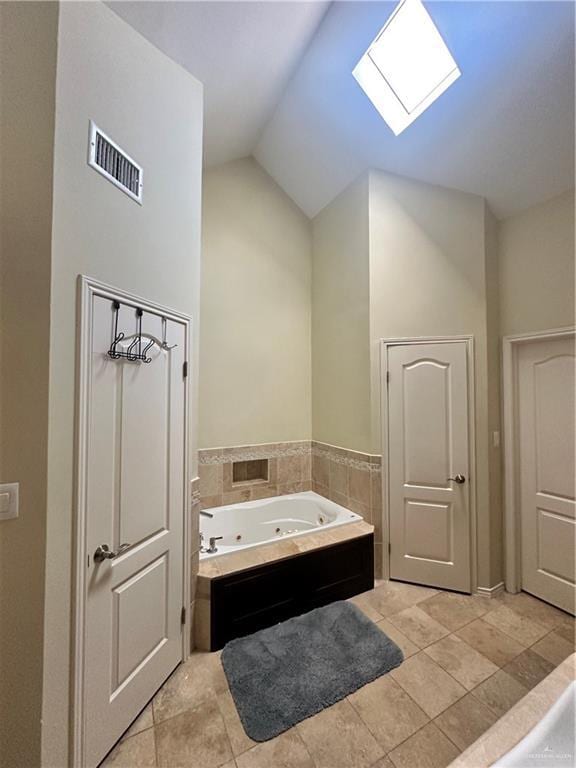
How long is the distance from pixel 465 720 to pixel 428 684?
0.68 ft

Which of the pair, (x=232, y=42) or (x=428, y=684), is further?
Result: (x=232, y=42)

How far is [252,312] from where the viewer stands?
3.29 metres

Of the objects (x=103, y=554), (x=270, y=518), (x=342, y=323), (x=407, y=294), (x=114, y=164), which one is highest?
(x=114, y=164)

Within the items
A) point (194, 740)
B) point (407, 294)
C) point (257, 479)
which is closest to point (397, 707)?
point (194, 740)

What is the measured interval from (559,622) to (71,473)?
3145 mm

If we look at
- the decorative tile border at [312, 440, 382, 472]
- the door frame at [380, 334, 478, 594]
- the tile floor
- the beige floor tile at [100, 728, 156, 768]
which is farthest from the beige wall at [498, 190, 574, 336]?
the beige floor tile at [100, 728, 156, 768]

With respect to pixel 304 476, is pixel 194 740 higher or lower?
lower

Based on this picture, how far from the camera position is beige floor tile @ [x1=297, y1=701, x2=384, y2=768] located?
51.3 inches

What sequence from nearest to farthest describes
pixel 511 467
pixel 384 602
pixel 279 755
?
pixel 279 755, pixel 384 602, pixel 511 467

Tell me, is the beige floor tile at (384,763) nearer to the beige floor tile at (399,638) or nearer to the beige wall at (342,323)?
the beige floor tile at (399,638)

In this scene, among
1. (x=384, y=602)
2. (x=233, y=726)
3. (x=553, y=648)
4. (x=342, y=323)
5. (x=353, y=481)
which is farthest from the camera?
(x=342, y=323)

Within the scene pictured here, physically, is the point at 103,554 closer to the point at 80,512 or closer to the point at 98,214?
the point at 80,512

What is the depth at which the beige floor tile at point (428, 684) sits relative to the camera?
1.54m

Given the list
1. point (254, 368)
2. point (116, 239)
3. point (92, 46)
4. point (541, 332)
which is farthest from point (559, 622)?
point (92, 46)
